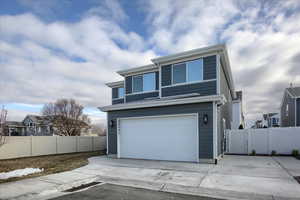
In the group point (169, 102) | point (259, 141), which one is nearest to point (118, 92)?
point (169, 102)

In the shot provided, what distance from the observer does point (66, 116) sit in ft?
95.3

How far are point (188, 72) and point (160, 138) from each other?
14.6 feet

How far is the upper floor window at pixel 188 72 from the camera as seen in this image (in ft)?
34.5

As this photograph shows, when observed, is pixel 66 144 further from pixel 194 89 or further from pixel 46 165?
pixel 194 89

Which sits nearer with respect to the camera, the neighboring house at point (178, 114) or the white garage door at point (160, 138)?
the neighboring house at point (178, 114)

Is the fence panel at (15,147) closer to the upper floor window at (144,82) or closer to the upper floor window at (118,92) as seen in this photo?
the upper floor window at (118,92)

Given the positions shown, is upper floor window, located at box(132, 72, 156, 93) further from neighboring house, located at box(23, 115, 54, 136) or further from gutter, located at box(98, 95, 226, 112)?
neighboring house, located at box(23, 115, 54, 136)

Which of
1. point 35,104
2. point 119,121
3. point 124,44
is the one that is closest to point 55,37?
point 124,44

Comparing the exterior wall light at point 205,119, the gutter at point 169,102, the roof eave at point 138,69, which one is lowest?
the exterior wall light at point 205,119

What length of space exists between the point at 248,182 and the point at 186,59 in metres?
7.54

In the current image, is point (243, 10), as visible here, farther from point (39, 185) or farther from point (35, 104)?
point (35, 104)

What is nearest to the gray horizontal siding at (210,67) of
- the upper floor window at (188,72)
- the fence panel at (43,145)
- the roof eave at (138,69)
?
the upper floor window at (188,72)

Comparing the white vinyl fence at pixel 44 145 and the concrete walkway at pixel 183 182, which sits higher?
the concrete walkway at pixel 183 182

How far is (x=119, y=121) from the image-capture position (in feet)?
36.3
